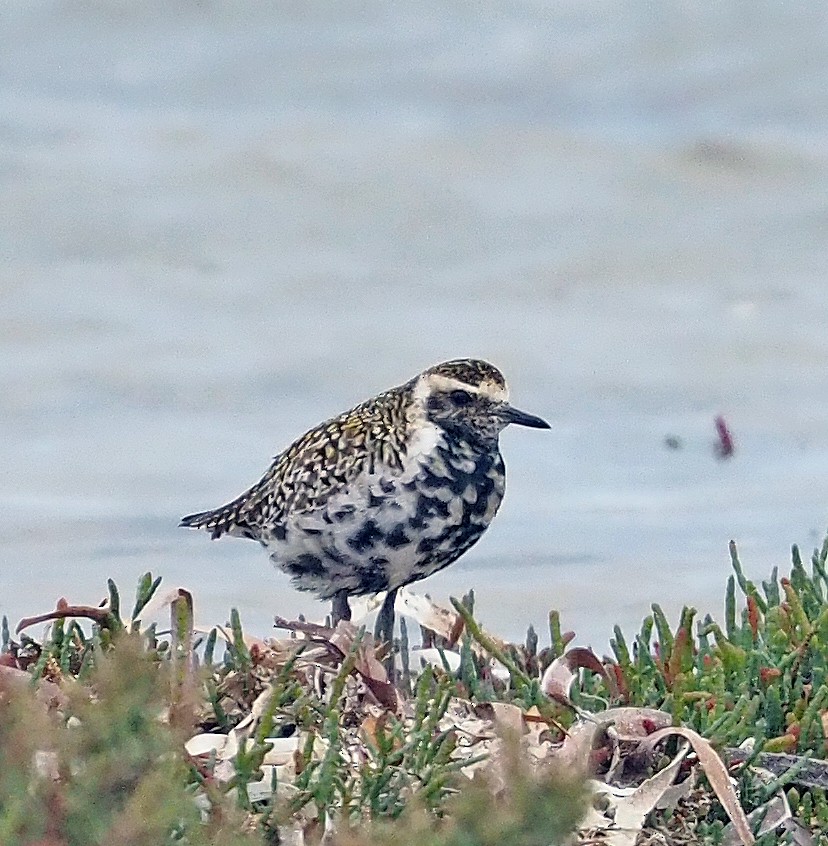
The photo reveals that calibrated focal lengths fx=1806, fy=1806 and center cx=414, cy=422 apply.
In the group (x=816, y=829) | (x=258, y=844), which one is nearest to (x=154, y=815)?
(x=258, y=844)

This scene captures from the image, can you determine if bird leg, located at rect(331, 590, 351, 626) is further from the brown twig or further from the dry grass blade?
the dry grass blade

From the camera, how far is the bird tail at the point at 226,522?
762 centimetres

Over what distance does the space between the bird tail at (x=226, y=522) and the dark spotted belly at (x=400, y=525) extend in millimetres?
635

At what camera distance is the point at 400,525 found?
673cm

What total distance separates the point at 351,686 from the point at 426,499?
1856mm

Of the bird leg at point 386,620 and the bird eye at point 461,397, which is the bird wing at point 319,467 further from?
the bird leg at point 386,620

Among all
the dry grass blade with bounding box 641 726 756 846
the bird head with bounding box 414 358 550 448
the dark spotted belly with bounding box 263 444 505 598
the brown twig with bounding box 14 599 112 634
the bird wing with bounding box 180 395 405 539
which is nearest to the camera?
the dry grass blade with bounding box 641 726 756 846

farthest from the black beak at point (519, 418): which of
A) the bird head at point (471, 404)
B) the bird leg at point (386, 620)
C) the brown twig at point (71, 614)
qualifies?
the brown twig at point (71, 614)

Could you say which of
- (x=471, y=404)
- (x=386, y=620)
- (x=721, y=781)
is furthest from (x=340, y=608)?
(x=721, y=781)

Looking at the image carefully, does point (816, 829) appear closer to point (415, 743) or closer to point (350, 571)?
point (415, 743)

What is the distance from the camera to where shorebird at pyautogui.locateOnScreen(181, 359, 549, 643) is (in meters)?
6.77

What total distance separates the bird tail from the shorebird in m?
0.12

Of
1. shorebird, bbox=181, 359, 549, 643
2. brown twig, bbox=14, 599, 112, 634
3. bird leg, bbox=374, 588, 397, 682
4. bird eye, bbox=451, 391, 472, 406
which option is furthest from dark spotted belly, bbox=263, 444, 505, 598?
brown twig, bbox=14, 599, 112, 634

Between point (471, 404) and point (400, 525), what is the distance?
703mm
